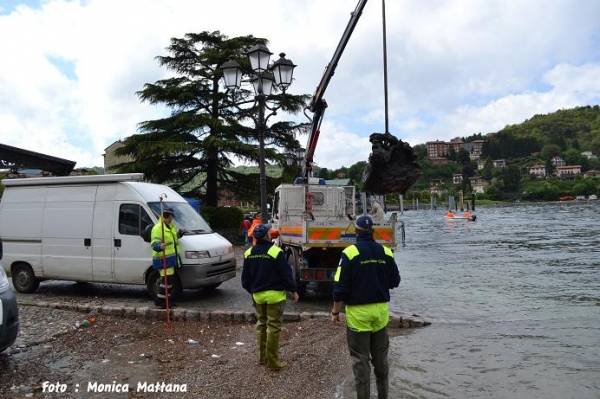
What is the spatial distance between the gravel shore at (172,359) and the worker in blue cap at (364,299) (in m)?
0.82

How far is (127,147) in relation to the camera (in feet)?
86.1

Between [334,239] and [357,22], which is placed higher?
[357,22]

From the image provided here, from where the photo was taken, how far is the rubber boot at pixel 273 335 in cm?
589

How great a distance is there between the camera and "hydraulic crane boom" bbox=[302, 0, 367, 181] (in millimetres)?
11094

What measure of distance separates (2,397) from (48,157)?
1265 cm

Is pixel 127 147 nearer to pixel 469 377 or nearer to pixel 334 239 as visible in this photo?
pixel 334 239

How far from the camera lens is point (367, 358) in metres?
4.73

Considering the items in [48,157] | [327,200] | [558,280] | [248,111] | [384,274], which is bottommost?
[558,280]

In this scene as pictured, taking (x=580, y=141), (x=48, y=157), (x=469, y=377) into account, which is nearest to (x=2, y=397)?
(x=469, y=377)

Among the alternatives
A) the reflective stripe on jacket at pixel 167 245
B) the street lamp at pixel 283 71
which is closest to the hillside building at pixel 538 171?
the street lamp at pixel 283 71

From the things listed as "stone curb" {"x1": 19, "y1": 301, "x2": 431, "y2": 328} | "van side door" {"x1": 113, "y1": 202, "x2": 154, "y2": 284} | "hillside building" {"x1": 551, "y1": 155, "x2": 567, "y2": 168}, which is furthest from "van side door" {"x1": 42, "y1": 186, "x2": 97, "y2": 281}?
"hillside building" {"x1": 551, "y1": 155, "x2": 567, "y2": 168}

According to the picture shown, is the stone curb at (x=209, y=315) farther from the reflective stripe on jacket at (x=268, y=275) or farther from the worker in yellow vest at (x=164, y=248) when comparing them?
the reflective stripe on jacket at (x=268, y=275)

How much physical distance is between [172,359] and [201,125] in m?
19.9

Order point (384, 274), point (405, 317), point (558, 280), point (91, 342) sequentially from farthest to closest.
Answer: point (558, 280)
point (405, 317)
point (91, 342)
point (384, 274)
